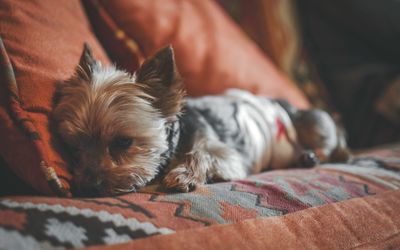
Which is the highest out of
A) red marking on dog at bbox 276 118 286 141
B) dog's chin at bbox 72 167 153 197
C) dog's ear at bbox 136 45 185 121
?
dog's ear at bbox 136 45 185 121

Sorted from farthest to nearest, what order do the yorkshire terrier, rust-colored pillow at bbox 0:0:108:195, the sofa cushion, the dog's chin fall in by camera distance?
1. the yorkshire terrier
2. the dog's chin
3. rust-colored pillow at bbox 0:0:108:195
4. the sofa cushion

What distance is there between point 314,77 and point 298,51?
0.62ft

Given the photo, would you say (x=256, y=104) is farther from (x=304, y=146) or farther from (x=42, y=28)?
(x=42, y=28)

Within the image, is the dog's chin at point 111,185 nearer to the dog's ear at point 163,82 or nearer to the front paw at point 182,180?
the front paw at point 182,180

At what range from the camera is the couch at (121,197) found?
2.67 feet

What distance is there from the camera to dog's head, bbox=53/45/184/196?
1246 mm

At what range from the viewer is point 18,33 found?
119 centimetres

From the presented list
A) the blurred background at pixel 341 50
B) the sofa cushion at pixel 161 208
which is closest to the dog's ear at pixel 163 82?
the sofa cushion at pixel 161 208

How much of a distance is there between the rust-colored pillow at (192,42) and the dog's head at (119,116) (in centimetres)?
36

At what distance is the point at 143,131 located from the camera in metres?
1.31

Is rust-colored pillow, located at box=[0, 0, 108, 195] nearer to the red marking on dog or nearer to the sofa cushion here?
the sofa cushion

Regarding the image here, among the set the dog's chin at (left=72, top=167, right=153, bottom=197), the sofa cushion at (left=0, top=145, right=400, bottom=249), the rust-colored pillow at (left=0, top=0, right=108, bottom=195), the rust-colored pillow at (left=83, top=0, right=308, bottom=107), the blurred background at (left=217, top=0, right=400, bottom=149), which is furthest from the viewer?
the blurred background at (left=217, top=0, right=400, bottom=149)

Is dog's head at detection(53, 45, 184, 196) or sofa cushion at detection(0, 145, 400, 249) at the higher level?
dog's head at detection(53, 45, 184, 196)

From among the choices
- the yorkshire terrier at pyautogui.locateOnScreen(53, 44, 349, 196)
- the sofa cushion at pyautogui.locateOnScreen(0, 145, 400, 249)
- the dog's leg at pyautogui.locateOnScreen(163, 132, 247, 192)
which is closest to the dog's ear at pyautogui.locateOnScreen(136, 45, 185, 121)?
the yorkshire terrier at pyautogui.locateOnScreen(53, 44, 349, 196)
